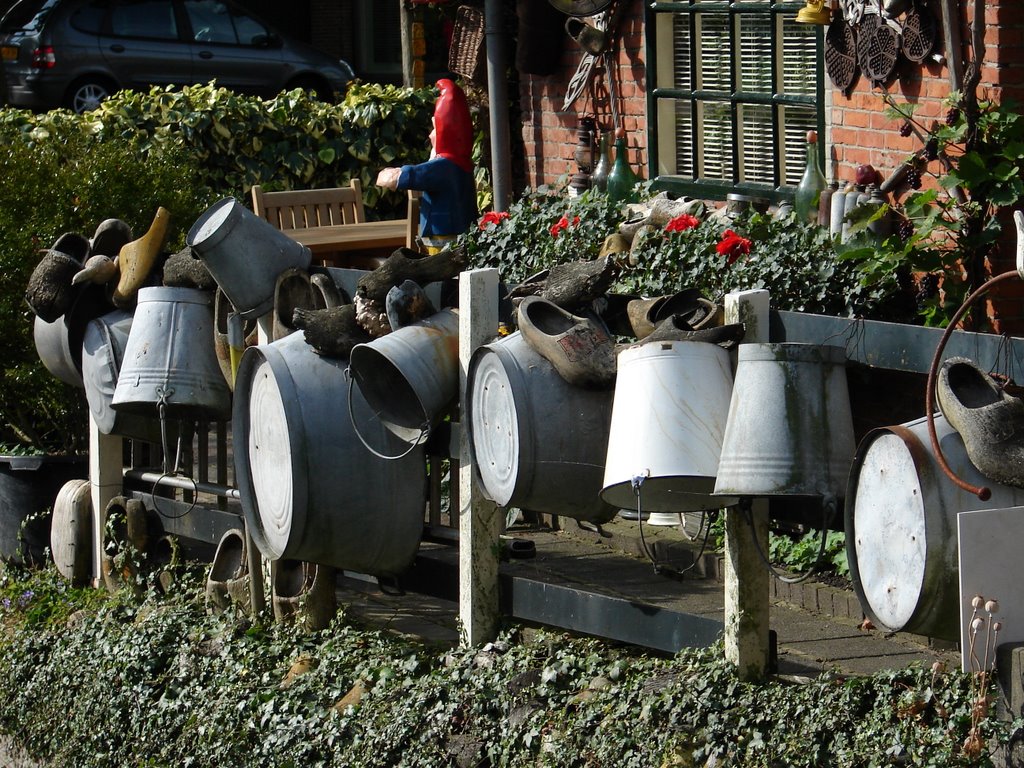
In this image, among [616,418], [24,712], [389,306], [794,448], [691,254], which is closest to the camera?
[794,448]

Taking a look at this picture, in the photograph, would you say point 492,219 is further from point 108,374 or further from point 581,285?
point 581,285

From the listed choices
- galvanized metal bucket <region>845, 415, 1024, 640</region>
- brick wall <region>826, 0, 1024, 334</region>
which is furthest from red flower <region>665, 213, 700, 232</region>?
galvanized metal bucket <region>845, 415, 1024, 640</region>

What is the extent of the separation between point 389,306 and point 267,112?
6632 mm

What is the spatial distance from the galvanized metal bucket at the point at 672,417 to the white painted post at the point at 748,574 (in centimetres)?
7

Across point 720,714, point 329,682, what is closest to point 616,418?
point 720,714

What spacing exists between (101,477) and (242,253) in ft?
4.08

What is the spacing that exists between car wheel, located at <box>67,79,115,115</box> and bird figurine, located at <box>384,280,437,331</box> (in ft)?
40.7

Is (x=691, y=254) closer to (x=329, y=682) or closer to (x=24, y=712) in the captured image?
(x=329, y=682)

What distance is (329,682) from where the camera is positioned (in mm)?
4051

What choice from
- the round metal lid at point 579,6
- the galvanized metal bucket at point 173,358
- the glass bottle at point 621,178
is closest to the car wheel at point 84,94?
the round metal lid at point 579,6

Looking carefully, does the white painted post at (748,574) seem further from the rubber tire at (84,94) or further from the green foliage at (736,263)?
the rubber tire at (84,94)

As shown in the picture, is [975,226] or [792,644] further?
[975,226]

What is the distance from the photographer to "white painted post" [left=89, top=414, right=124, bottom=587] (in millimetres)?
5266

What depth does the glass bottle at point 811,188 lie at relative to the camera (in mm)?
5926
